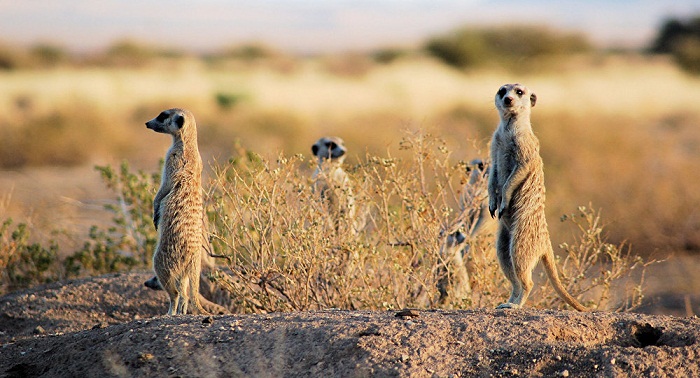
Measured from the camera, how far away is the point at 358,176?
200 inches

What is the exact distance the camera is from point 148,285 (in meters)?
5.10

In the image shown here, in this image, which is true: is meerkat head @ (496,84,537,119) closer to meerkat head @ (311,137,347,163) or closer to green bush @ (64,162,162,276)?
meerkat head @ (311,137,347,163)

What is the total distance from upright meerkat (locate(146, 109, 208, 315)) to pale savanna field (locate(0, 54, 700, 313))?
0.15m

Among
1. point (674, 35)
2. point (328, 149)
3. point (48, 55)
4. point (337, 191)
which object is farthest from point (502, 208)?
point (674, 35)

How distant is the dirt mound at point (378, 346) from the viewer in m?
3.32

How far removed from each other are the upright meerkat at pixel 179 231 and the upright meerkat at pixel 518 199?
1.56 meters

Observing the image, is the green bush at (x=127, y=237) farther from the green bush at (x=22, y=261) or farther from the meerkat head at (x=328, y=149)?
the meerkat head at (x=328, y=149)

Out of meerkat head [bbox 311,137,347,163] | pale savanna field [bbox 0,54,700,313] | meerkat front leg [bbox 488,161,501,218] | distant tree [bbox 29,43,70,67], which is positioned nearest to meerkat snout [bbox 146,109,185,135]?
pale savanna field [bbox 0,54,700,313]

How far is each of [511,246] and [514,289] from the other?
215 mm

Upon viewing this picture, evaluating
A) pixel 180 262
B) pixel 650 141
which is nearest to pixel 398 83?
pixel 650 141

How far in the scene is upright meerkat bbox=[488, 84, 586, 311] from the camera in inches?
159

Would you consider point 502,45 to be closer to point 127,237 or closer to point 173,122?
point 127,237

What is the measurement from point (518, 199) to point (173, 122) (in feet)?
6.40

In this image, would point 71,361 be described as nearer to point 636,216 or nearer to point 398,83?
point 636,216
